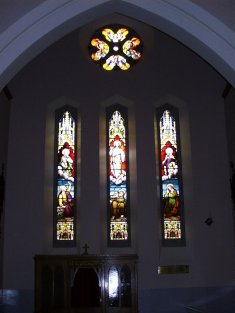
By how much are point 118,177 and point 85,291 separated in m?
2.63

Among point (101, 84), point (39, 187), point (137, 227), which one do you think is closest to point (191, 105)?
point (101, 84)

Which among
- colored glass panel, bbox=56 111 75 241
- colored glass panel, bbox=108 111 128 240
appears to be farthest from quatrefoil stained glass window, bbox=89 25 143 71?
colored glass panel, bbox=56 111 75 241

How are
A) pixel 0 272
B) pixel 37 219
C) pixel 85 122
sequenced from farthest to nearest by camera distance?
pixel 85 122 → pixel 37 219 → pixel 0 272

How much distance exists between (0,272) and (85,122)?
143 inches

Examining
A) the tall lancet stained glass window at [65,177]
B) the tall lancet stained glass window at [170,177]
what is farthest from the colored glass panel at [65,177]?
the tall lancet stained glass window at [170,177]

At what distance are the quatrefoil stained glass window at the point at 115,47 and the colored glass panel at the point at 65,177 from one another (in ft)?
5.01

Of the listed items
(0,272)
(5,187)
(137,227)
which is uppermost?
(5,187)

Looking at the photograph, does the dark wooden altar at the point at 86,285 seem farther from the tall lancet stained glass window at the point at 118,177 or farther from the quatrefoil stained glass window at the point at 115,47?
the quatrefoil stained glass window at the point at 115,47

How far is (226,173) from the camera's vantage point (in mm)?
9711

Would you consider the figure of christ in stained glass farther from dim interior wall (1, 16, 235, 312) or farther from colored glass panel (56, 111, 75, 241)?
colored glass panel (56, 111, 75, 241)

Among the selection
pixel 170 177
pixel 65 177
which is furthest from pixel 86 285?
pixel 170 177

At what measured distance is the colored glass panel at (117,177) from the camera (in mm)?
9805

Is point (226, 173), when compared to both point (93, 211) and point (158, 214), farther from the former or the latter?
point (93, 211)

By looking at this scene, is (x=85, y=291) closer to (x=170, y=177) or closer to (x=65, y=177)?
(x=65, y=177)
